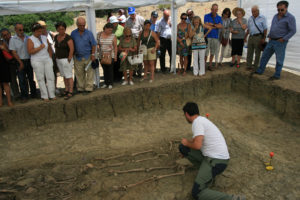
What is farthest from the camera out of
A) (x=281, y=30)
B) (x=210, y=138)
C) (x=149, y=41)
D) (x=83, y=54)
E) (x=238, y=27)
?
(x=238, y=27)

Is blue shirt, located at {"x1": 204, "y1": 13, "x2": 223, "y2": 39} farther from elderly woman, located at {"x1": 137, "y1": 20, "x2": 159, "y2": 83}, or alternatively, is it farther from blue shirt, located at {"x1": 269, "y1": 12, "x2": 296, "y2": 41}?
elderly woman, located at {"x1": 137, "y1": 20, "x2": 159, "y2": 83}

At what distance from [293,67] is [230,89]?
2.45 metres

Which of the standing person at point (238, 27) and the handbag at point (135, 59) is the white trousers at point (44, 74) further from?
the standing person at point (238, 27)

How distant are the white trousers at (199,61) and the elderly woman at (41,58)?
4.19m

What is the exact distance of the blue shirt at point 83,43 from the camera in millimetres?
6895

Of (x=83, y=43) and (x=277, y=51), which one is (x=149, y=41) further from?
(x=277, y=51)

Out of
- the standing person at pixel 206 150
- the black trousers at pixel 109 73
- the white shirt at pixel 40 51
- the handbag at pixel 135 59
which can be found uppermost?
the white shirt at pixel 40 51

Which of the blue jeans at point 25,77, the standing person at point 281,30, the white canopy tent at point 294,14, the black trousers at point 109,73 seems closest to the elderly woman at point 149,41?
the black trousers at point 109,73

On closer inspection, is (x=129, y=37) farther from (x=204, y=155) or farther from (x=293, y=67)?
(x=293, y=67)

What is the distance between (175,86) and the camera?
26.0 feet

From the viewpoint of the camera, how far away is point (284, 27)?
6.85 m

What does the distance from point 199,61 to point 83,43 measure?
3578 millimetres

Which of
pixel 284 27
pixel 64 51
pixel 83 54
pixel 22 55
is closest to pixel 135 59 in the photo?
pixel 83 54

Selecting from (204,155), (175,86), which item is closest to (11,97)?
(175,86)
